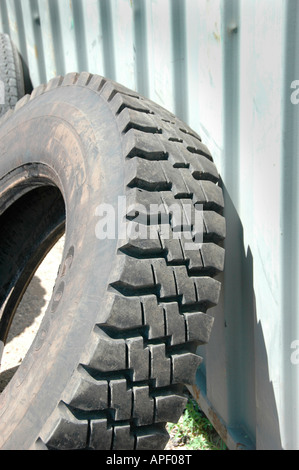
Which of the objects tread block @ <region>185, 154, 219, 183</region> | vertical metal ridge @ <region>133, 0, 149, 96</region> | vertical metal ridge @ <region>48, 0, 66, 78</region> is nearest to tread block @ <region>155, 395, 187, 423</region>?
tread block @ <region>185, 154, 219, 183</region>

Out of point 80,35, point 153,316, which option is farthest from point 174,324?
point 80,35

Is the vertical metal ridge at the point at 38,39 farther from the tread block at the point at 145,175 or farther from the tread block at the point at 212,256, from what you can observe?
the tread block at the point at 212,256

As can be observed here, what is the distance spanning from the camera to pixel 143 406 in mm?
1054

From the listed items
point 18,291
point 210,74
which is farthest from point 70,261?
point 18,291

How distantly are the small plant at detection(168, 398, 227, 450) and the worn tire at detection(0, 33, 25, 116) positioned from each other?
1761 millimetres

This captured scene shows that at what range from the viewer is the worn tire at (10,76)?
2.74 metres

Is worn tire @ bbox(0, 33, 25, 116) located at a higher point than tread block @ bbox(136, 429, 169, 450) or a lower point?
higher

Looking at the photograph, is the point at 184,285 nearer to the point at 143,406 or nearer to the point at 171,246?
the point at 171,246

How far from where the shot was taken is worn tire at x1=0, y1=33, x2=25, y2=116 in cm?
274

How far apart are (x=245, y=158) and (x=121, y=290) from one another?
1.63 feet

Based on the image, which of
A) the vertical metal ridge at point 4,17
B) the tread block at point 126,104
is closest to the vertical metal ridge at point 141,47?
the tread block at point 126,104

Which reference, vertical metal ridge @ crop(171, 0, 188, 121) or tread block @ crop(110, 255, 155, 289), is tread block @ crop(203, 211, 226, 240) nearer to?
tread block @ crop(110, 255, 155, 289)

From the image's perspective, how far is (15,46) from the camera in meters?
3.00
